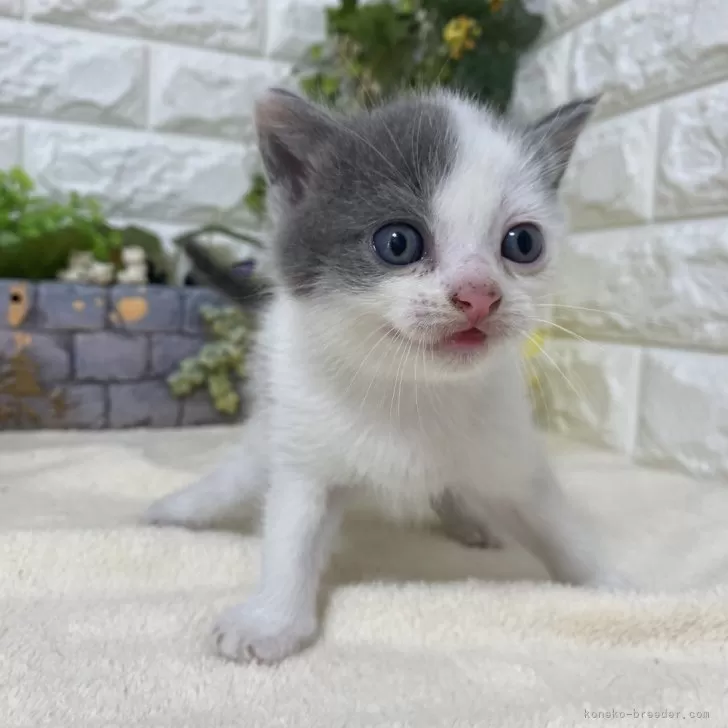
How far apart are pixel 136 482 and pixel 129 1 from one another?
1.32m

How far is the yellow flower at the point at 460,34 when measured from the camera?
1.62 metres

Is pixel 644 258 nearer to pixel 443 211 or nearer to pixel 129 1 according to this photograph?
pixel 443 211

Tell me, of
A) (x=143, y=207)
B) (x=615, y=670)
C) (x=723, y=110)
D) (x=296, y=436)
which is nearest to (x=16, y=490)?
(x=296, y=436)

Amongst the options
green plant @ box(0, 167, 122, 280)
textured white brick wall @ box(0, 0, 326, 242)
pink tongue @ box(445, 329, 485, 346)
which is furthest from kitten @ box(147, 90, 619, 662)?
textured white brick wall @ box(0, 0, 326, 242)

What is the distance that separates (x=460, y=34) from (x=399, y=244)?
1.10 metres

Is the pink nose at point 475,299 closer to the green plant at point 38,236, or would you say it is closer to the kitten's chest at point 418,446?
the kitten's chest at point 418,446

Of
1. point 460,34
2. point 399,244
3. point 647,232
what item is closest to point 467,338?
point 399,244

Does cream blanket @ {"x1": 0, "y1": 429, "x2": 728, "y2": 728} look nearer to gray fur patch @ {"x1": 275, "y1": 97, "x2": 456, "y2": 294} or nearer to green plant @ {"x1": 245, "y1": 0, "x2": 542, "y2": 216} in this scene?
gray fur patch @ {"x1": 275, "y1": 97, "x2": 456, "y2": 294}

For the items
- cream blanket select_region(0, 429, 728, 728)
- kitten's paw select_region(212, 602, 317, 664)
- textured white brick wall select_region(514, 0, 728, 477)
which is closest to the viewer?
cream blanket select_region(0, 429, 728, 728)

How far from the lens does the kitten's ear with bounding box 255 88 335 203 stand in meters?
0.78

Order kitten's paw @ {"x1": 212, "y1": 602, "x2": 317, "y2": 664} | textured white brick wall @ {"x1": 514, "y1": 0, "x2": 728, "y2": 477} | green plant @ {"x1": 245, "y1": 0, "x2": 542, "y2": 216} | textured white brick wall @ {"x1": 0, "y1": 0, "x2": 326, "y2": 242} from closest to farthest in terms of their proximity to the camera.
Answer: kitten's paw @ {"x1": 212, "y1": 602, "x2": 317, "y2": 664}
textured white brick wall @ {"x1": 514, "y1": 0, "x2": 728, "y2": 477}
green plant @ {"x1": 245, "y1": 0, "x2": 542, "y2": 216}
textured white brick wall @ {"x1": 0, "y1": 0, "x2": 326, "y2": 242}

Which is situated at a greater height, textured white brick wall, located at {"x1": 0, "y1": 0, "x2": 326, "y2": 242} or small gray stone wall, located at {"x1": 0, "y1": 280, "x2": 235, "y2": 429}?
textured white brick wall, located at {"x1": 0, "y1": 0, "x2": 326, "y2": 242}

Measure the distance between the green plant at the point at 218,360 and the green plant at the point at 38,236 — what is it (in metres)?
0.30

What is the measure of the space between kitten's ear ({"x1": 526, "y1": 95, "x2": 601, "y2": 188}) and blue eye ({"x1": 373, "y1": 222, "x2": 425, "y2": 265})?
229mm
